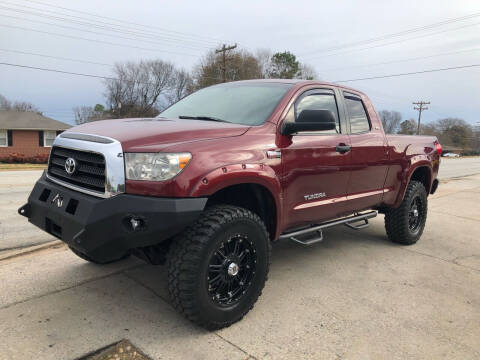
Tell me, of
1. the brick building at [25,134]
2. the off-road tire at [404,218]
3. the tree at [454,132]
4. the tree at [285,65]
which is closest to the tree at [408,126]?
the tree at [454,132]

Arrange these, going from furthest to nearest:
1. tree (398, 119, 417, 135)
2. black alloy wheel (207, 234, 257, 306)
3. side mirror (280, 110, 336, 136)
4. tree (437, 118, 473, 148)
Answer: tree (437, 118, 473, 148), tree (398, 119, 417, 135), side mirror (280, 110, 336, 136), black alloy wheel (207, 234, 257, 306)

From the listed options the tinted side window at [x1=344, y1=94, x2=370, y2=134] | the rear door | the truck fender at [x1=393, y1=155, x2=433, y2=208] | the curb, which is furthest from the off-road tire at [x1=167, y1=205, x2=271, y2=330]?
the truck fender at [x1=393, y1=155, x2=433, y2=208]

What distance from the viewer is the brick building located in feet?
97.5

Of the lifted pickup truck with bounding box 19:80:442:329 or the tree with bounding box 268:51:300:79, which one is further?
the tree with bounding box 268:51:300:79

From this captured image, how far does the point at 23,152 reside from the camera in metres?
30.1

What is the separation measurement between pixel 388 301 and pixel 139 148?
8.36 feet

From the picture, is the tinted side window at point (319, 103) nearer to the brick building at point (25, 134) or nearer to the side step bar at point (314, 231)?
the side step bar at point (314, 231)

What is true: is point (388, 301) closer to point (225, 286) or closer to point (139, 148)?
point (225, 286)

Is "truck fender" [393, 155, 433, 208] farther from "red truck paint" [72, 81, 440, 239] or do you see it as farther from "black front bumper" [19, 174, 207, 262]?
"black front bumper" [19, 174, 207, 262]

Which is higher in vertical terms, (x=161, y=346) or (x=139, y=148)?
(x=139, y=148)

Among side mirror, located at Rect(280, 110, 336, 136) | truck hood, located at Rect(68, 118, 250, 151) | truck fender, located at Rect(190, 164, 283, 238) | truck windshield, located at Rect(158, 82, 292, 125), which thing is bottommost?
truck fender, located at Rect(190, 164, 283, 238)

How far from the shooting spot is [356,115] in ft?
14.5

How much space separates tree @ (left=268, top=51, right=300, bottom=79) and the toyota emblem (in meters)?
48.9

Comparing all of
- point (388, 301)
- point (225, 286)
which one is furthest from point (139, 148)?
point (388, 301)
